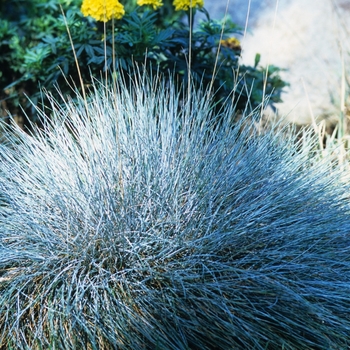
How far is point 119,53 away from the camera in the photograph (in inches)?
132

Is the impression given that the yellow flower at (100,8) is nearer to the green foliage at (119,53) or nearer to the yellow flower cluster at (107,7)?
the yellow flower cluster at (107,7)

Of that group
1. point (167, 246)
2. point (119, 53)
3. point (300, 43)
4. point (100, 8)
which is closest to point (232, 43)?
point (119, 53)

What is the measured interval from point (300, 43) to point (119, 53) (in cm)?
261

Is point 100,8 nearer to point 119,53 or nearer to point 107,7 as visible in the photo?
point 107,7

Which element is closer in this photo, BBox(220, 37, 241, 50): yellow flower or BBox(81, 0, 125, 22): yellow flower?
BBox(81, 0, 125, 22): yellow flower

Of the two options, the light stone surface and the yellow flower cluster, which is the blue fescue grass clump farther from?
the light stone surface

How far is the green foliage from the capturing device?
3.37 metres

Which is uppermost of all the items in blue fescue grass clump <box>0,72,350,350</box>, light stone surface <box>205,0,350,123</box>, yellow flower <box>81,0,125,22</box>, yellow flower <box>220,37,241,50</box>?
light stone surface <box>205,0,350,123</box>

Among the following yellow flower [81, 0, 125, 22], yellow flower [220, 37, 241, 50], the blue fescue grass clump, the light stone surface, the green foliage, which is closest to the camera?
the blue fescue grass clump

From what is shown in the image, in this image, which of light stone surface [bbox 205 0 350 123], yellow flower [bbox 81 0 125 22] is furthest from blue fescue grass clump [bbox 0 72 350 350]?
light stone surface [bbox 205 0 350 123]

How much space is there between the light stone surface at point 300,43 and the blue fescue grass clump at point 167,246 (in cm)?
280

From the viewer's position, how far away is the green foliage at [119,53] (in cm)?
337

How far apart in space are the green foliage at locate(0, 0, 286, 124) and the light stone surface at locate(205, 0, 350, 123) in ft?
4.23

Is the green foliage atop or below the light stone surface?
below
